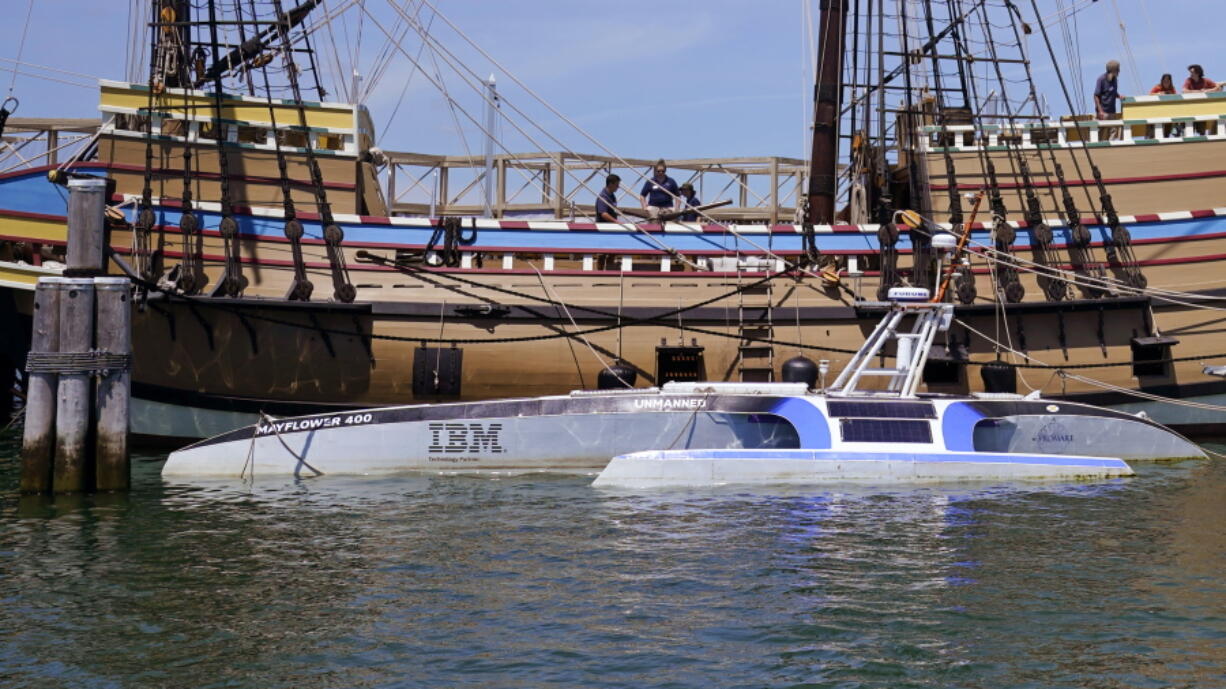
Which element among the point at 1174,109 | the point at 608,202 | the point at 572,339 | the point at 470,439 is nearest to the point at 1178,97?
the point at 1174,109

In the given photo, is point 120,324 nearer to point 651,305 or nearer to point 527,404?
point 527,404

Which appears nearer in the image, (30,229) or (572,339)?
(30,229)

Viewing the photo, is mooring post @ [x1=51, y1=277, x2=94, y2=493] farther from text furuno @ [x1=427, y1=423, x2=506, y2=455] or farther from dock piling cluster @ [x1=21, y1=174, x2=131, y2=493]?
text furuno @ [x1=427, y1=423, x2=506, y2=455]

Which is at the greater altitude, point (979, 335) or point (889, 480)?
point (979, 335)

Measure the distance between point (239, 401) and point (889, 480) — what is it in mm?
12469

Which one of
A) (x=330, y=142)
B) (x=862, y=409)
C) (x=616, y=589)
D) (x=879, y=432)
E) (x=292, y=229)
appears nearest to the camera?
(x=616, y=589)

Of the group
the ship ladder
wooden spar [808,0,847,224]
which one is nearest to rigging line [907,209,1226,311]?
wooden spar [808,0,847,224]

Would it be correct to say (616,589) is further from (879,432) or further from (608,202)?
(608,202)

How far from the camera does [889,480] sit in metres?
19.1

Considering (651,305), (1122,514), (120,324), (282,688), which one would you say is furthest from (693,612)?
(651,305)

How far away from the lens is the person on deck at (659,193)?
87.5 feet

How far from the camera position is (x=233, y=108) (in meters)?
25.5

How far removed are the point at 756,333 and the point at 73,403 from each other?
13.0 meters

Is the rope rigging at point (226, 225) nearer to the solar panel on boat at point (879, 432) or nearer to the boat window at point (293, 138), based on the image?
the boat window at point (293, 138)
